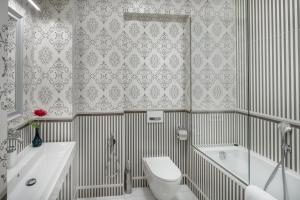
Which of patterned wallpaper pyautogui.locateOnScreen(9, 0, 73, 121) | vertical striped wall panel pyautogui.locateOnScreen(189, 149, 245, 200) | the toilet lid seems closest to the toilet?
the toilet lid

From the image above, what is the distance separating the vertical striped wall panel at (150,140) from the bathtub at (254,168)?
1.59 feet

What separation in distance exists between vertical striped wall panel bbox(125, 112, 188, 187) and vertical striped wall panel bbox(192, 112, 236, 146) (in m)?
0.24

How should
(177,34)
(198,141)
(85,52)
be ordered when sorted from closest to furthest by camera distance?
1. (85,52)
2. (198,141)
3. (177,34)

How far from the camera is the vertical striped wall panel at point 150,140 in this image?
119 inches

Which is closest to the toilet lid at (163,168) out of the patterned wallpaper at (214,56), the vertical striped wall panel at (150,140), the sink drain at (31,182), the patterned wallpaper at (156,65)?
the vertical striped wall panel at (150,140)

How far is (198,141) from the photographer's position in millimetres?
2922

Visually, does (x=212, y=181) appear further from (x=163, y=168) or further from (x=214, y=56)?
(x=214, y=56)

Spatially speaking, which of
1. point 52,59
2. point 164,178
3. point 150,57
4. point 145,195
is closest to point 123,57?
point 150,57

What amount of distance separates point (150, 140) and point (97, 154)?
2.43 feet

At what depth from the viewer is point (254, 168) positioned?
1920 mm

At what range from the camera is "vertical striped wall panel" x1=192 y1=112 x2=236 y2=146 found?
258 centimetres


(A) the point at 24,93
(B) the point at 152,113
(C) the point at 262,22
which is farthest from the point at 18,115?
(C) the point at 262,22

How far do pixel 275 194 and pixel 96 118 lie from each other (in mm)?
2033

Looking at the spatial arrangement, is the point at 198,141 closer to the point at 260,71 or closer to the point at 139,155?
the point at 139,155
